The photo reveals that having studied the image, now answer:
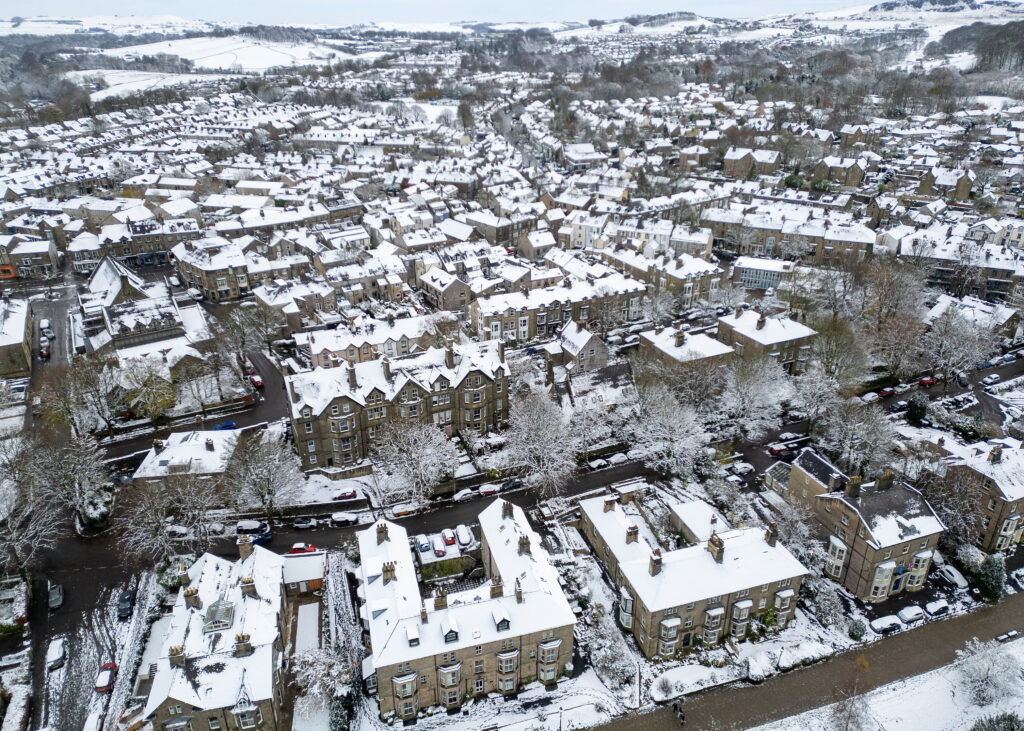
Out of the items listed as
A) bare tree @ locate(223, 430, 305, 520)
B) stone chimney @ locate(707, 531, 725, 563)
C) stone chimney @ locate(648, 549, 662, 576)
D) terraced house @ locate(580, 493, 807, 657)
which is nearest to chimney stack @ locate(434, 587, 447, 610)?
terraced house @ locate(580, 493, 807, 657)

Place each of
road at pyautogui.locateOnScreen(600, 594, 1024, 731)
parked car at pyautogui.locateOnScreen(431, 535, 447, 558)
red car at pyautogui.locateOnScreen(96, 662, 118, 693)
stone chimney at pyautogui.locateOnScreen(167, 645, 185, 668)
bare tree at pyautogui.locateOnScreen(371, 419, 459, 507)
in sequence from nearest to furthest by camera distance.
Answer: stone chimney at pyautogui.locateOnScreen(167, 645, 185, 668)
road at pyautogui.locateOnScreen(600, 594, 1024, 731)
red car at pyautogui.locateOnScreen(96, 662, 118, 693)
parked car at pyautogui.locateOnScreen(431, 535, 447, 558)
bare tree at pyautogui.locateOnScreen(371, 419, 459, 507)

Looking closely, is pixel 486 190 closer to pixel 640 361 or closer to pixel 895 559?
pixel 640 361

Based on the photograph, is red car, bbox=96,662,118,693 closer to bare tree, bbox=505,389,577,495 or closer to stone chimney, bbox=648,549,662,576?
bare tree, bbox=505,389,577,495

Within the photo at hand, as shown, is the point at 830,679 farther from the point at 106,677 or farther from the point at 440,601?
the point at 106,677

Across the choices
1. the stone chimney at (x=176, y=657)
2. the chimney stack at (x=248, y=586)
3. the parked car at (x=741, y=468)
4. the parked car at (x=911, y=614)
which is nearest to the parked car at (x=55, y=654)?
the stone chimney at (x=176, y=657)

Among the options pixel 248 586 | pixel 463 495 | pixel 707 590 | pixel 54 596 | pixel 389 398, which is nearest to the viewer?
pixel 248 586

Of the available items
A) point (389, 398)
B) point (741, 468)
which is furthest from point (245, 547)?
point (741, 468)

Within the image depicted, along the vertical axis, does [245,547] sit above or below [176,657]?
below
